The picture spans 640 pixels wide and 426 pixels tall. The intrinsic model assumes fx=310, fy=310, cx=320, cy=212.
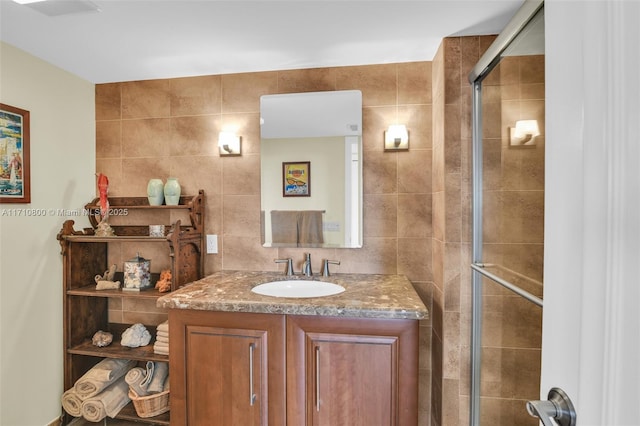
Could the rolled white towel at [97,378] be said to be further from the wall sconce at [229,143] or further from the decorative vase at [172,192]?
the wall sconce at [229,143]

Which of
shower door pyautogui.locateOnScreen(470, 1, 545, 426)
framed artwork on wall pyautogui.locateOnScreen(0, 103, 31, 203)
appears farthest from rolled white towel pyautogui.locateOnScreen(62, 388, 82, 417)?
shower door pyautogui.locateOnScreen(470, 1, 545, 426)

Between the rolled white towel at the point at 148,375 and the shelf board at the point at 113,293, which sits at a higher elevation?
the shelf board at the point at 113,293

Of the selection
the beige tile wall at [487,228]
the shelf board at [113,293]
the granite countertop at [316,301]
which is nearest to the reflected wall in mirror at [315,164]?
the granite countertop at [316,301]

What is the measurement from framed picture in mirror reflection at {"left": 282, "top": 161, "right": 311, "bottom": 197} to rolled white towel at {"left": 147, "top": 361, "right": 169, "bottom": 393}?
1.34 metres

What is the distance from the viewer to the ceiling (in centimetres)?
142

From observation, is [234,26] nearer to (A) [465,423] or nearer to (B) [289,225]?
(B) [289,225]

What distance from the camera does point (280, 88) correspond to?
2.07 metres

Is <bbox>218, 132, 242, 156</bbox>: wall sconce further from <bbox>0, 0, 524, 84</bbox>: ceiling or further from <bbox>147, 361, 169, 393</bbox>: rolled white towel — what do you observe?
<bbox>147, 361, 169, 393</bbox>: rolled white towel

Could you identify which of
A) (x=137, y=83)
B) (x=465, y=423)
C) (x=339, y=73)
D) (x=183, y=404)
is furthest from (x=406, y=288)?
(x=137, y=83)

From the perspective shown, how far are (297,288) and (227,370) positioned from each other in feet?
1.98

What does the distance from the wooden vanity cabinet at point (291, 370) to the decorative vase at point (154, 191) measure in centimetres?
86

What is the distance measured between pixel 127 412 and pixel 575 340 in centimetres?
242

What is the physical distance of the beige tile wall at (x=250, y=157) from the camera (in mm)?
1951

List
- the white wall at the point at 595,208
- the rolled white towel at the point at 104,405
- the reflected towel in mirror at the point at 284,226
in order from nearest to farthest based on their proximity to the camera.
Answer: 1. the white wall at the point at 595,208
2. the rolled white towel at the point at 104,405
3. the reflected towel in mirror at the point at 284,226
